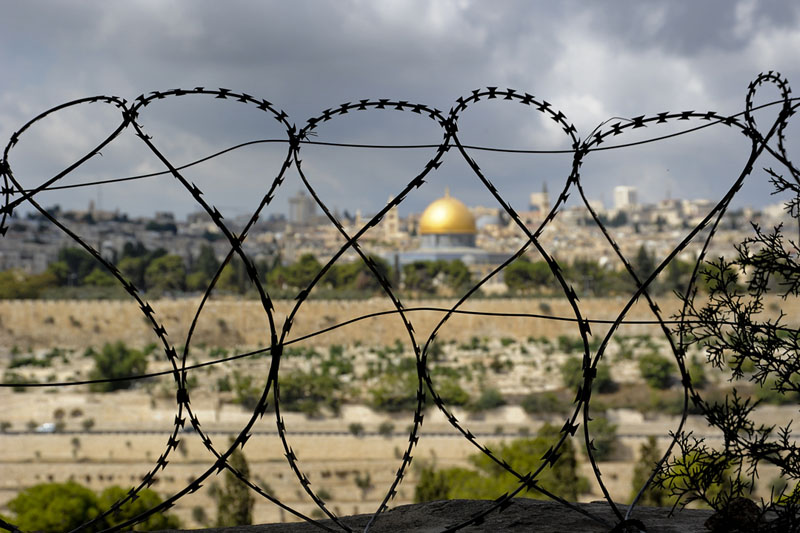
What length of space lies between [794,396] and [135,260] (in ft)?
100

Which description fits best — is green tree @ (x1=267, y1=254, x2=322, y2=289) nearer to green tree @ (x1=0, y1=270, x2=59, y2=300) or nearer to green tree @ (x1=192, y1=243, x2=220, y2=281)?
green tree @ (x1=192, y1=243, x2=220, y2=281)

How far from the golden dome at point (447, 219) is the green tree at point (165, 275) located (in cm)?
1268

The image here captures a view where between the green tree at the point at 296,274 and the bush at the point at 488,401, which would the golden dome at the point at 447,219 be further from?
the bush at the point at 488,401

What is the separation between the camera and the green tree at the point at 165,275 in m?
40.7

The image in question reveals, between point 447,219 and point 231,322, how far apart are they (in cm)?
1673

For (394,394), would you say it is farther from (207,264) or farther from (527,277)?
(207,264)

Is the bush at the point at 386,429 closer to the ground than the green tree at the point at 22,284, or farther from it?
closer to the ground

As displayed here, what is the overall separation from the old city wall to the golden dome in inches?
518

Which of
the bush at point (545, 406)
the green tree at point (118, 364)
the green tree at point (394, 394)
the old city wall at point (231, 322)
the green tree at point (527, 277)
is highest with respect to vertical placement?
the green tree at point (527, 277)

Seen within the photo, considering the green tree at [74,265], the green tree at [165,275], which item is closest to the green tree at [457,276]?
the green tree at [165,275]

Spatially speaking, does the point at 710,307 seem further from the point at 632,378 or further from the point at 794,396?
the point at 632,378

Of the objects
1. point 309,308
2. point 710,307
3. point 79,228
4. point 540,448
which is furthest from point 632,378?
point 79,228

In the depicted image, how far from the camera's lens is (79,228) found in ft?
218

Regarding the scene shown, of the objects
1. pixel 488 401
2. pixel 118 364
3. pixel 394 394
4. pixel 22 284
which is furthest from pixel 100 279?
pixel 488 401
